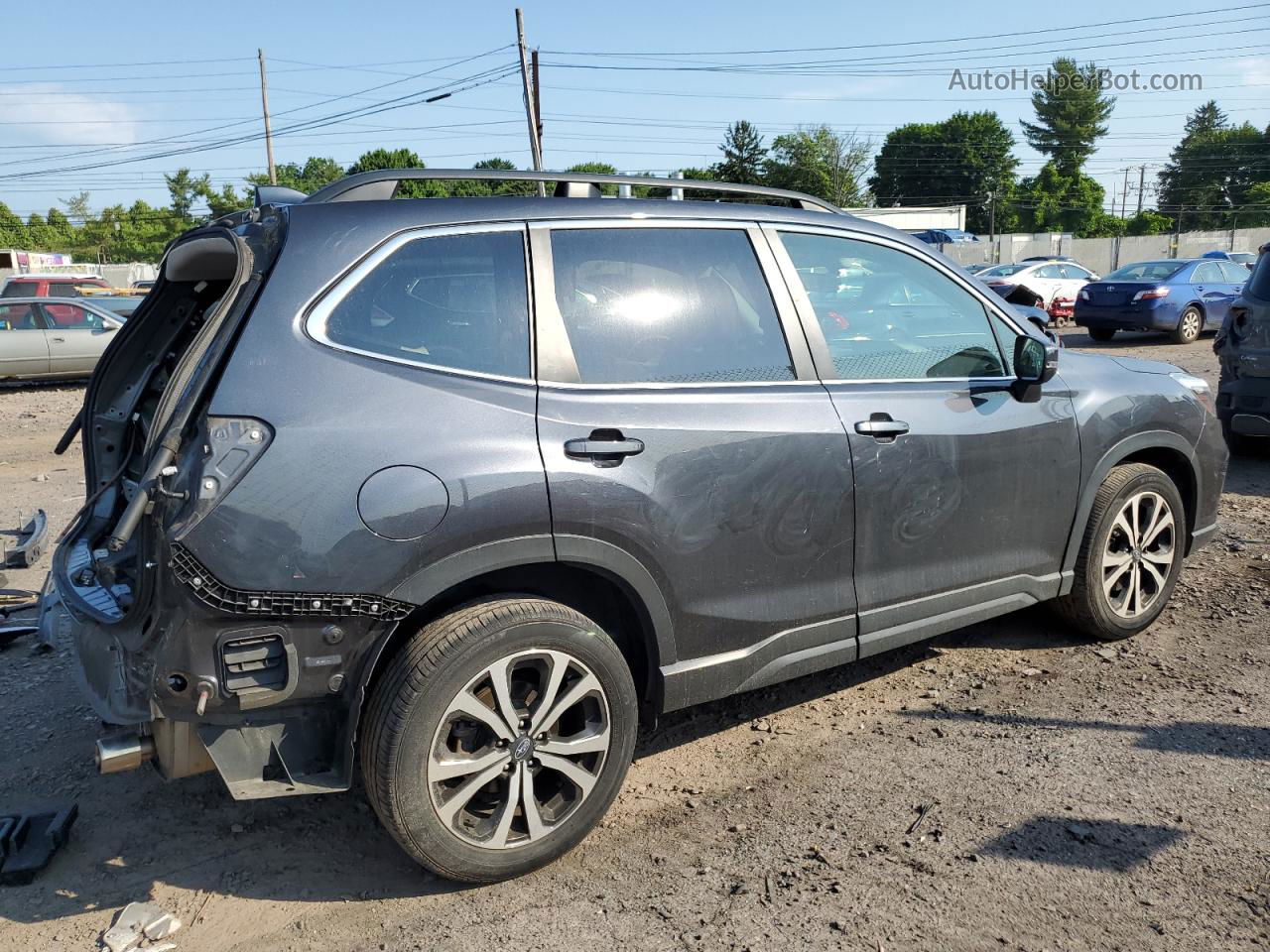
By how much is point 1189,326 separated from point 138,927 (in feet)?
64.0

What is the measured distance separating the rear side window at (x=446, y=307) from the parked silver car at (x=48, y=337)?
14407mm

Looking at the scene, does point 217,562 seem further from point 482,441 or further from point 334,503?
point 482,441

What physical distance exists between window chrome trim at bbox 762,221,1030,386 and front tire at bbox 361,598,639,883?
4.22ft

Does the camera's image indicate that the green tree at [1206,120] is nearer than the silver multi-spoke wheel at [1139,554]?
No

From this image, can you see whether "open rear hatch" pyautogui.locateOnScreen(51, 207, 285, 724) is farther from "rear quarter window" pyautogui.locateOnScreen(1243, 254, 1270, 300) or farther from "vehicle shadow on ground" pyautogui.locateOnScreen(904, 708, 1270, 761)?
"rear quarter window" pyautogui.locateOnScreen(1243, 254, 1270, 300)

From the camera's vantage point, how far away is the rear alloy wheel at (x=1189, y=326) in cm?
1806

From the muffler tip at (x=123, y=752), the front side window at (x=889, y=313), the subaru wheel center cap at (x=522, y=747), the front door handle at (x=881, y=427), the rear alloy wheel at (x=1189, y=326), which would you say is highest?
the front side window at (x=889, y=313)

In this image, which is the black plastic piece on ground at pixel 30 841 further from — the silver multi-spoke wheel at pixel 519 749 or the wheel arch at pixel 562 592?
the silver multi-spoke wheel at pixel 519 749

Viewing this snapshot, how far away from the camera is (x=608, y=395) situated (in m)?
3.04

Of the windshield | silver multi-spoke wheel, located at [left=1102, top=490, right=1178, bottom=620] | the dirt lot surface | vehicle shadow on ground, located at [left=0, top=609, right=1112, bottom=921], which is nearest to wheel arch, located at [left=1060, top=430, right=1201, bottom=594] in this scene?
silver multi-spoke wheel, located at [left=1102, top=490, right=1178, bottom=620]

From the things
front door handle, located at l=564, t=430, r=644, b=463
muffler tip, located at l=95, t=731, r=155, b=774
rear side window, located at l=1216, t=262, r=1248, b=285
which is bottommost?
muffler tip, located at l=95, t=731, r=155, b=774

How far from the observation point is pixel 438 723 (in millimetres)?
2729

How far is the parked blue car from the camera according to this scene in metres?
17.8

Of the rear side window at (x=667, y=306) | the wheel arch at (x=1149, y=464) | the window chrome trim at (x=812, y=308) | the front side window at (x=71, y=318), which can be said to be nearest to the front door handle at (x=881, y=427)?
the window chrome trim at (x=812, y=308)
